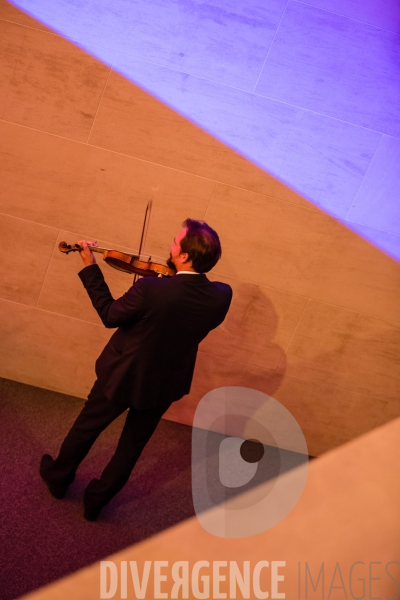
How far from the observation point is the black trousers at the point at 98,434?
2.15 metres

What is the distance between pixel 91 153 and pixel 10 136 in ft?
1.30

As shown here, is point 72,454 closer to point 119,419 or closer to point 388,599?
point 119,419

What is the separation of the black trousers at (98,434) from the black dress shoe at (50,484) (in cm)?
2

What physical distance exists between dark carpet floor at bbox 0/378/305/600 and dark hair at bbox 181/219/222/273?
123 centimetres

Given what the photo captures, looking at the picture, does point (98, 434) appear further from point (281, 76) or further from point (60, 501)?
point (281, 76)

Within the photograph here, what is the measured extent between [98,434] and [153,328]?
2.02ft

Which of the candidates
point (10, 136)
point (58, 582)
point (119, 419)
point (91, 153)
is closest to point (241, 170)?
point (91, 153)

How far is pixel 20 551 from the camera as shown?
2021 millimetres

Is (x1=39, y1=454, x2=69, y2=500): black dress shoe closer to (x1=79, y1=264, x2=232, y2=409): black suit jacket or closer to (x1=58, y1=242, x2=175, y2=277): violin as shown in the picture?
(x1=79, y1=264, x2=232, y2=409): black suit jacket

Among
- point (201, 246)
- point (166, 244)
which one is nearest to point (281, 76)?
point (166, 244)

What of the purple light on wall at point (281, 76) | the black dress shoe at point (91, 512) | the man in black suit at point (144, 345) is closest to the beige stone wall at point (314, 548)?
the black dress shoe at point (91, 512)

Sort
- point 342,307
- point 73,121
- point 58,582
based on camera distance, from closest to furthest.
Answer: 1. point 58,582
2. point 73,121
3. point 342,307

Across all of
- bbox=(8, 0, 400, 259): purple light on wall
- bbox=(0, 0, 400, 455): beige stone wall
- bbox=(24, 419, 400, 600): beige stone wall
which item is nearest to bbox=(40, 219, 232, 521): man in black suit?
bbox=(24, 419, 400, 600): beige stone wall

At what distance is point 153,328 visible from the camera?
192cm
